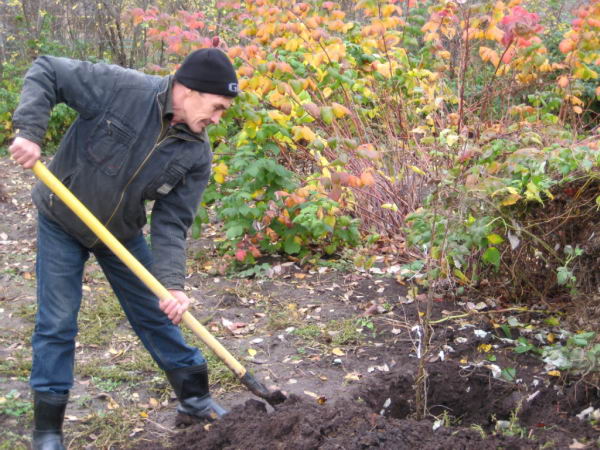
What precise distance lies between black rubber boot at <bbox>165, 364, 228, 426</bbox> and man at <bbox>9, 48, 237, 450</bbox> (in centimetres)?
58

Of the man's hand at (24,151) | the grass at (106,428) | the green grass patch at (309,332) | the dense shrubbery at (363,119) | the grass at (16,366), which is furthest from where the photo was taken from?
the green grass patch at (309,332)

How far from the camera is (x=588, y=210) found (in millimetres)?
3602

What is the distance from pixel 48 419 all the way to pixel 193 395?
0.74m

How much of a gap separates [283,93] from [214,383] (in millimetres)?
2084

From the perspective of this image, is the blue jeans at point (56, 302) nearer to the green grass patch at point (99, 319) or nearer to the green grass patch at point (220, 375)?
the green grass patch at point (220, 375)

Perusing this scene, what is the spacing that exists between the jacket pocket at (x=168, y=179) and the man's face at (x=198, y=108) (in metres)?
0.17

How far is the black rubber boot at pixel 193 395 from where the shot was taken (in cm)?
354

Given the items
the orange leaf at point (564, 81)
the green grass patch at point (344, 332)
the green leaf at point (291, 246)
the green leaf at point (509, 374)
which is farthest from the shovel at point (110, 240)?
the orange leaf at point (564, 81)

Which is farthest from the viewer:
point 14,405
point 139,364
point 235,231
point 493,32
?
point 235,231

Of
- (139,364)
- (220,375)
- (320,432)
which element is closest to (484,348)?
(320,432)

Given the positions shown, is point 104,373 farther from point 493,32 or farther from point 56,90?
point 493,32

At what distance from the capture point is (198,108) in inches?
119

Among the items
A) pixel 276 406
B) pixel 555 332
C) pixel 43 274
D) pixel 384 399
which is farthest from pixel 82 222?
pixel 555 332

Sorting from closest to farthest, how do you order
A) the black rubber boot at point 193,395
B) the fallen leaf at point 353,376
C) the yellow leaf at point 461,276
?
1. the black rubber boot at point 193,395
2. the fallen leaf at point 353,376
3. the yellow leaf at point 461,276
